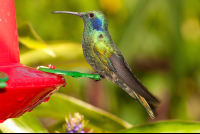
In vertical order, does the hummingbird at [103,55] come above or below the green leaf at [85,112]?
above

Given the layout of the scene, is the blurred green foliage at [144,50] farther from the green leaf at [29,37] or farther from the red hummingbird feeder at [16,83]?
the red hummingbird feeder at [16,83]

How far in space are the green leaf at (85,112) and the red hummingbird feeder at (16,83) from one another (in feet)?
2.87

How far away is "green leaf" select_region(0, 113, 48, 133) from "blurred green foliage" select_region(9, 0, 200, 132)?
1289 mm

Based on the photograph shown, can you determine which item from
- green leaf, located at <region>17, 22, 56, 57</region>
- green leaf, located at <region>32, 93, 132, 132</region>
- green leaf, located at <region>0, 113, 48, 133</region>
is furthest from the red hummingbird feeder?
green leaf, located at <region>32, 93, 132, 132</region>

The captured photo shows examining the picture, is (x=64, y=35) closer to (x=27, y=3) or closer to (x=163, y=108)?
(x=27, y=3)

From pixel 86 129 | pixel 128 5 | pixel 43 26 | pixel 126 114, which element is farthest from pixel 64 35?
pixel 86 129

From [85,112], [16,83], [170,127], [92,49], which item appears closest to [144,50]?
[85,112]

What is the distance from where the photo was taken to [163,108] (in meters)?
3.28

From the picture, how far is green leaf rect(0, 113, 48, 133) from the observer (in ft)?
5.58

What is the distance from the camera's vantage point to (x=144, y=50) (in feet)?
12.6

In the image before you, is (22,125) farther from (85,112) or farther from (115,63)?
(115,63)

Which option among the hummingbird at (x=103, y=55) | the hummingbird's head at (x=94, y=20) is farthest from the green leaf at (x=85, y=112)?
the hummingbird's head at (x=94, y=20)

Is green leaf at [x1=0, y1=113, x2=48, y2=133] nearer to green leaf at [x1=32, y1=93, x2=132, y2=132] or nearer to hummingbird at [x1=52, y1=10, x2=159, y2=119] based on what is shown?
green leaf at [x1=32, y1=93, x2=132, y2=132]

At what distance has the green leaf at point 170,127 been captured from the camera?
165 cm
